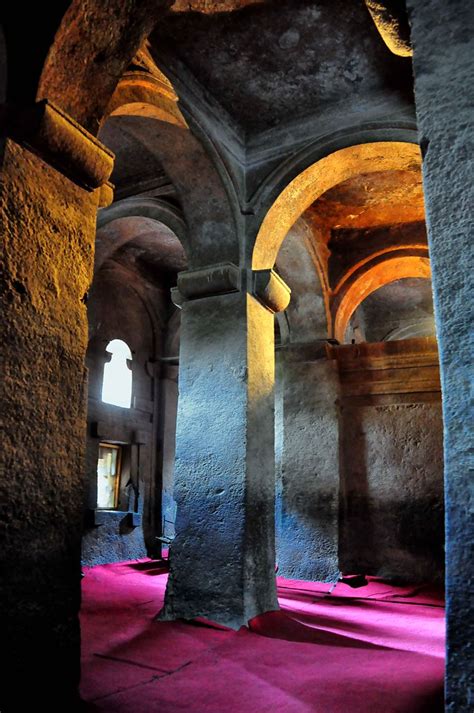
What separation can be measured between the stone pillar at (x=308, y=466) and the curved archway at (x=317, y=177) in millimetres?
2558

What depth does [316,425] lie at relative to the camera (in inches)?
313

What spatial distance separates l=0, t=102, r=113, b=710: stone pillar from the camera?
97.0 inches

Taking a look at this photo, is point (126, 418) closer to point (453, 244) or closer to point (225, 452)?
point (225, 452)

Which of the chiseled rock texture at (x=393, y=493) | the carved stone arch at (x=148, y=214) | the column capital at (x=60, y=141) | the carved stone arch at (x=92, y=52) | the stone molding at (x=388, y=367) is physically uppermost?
the carved stone arch at (x=148, y=214)

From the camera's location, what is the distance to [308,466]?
25.6 feet

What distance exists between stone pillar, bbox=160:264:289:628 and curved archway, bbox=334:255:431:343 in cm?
306

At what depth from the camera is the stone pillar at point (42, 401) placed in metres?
2.46

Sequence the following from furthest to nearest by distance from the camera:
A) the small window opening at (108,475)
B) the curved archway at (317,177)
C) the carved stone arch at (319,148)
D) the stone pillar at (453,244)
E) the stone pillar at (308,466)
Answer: the small window opening at (108,475), the stone pillar at (308,466), the curved archway at (317,177), the carved stone arch at (319,148), the stone pillar at (453,244)

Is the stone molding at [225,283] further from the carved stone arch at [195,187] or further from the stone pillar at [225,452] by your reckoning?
the carved stone arch at [195,187]

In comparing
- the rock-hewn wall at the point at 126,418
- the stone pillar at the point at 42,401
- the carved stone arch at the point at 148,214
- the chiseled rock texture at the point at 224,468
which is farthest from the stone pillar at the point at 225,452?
the rock-hewn wall at the point at 126,418

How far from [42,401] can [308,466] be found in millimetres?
5594

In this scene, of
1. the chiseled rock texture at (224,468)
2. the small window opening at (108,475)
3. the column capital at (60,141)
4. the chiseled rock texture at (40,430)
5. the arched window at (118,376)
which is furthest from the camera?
the arched window at (118,376)

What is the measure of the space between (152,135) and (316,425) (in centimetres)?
438

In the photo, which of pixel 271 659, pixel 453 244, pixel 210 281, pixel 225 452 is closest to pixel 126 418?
pixel 210 281
